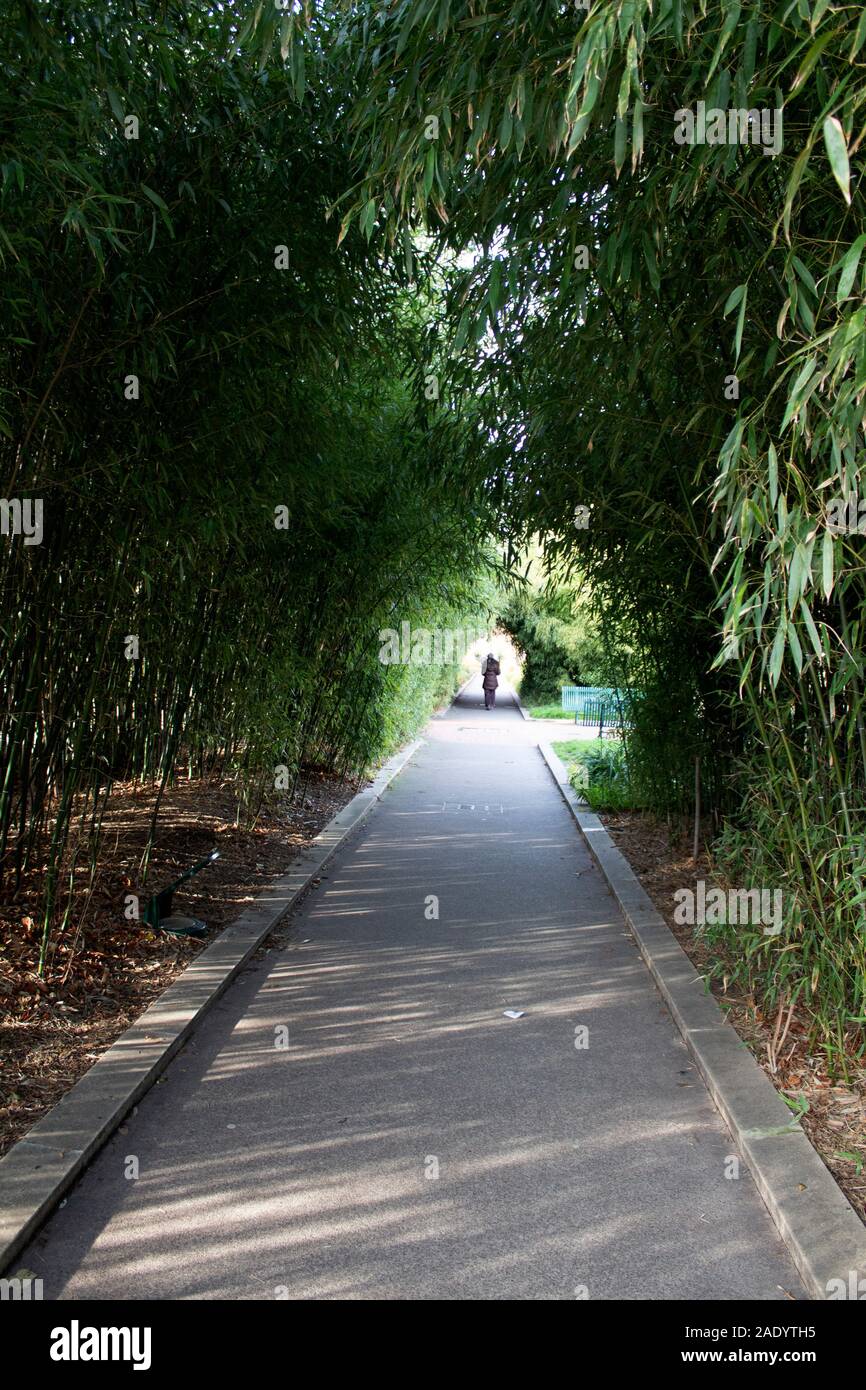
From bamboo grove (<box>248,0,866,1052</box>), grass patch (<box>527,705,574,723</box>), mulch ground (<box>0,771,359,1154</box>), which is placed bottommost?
mulch ground (<box>0,771,359,1154</box>)

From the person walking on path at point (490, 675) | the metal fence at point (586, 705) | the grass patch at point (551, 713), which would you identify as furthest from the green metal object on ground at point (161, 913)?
the person walking on path at point (490, 675)

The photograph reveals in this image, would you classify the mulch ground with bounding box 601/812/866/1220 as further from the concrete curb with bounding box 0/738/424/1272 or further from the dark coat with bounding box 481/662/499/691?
the dark coat with bounding box 481/662/499/691

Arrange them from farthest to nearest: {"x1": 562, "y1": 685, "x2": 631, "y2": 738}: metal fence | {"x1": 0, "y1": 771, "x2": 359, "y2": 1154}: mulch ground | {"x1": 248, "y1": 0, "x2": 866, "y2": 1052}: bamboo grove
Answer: {"x1": 562, "y1": 685, "x2": 631, "y2": 738}: metal fence → {"x1": 0, "y1": 771, "x2": 359, "y2": 1154}: mulch ground → {"x1": 248, "y1": 0, "x2": 866, "y2": 1052}: bamboo grove

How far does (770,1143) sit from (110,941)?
2.98 meters

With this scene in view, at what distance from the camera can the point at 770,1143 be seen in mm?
2943

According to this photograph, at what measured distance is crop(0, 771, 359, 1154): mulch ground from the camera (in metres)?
3.43

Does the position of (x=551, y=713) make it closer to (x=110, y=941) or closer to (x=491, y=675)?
(x=491, y=675)

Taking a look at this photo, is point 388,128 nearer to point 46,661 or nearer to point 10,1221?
point 46,661

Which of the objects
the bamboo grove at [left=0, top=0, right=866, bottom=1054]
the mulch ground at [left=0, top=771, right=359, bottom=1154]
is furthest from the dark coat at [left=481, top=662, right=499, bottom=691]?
the bamboo grove at [left=0, top=0, right=866, bottom=1054]

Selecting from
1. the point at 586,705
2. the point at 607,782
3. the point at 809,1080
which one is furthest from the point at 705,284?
the point at 586,705

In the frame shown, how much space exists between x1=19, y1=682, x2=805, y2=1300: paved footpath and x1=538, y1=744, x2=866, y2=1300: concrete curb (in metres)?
0.07

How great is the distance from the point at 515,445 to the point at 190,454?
1.84 meters

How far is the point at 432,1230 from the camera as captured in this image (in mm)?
2566

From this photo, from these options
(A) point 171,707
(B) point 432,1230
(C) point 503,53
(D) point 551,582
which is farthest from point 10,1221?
(D) point 551,582
